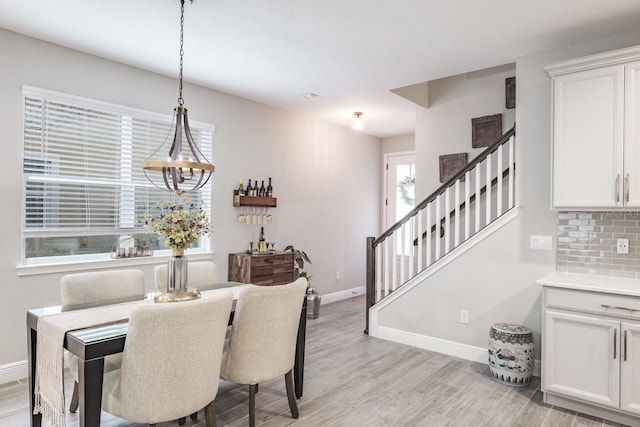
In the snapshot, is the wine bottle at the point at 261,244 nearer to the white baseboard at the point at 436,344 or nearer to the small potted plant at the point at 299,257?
the small potted plant at the point at 299,257

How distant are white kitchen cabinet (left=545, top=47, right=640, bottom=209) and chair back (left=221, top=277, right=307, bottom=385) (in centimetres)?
220

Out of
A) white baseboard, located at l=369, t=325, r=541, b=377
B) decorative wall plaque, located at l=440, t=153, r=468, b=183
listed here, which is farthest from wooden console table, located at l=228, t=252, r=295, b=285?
decorative wall plaque, located at l=440, t=153, r=468, b=183

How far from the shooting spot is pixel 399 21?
9.23 ft

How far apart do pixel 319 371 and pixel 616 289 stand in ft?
7.46

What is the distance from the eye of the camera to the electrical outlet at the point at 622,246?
2922 mm

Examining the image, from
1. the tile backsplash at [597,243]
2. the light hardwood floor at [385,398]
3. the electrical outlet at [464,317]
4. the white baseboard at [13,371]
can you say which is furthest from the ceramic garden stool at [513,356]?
the white baseboard at [13,371]

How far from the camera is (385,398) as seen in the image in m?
2.89

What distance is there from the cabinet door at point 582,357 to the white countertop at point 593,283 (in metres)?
0.20

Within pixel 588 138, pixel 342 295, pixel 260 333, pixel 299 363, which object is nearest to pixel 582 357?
pixel 588 138

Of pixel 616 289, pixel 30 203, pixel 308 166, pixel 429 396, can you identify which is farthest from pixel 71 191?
pixel 616 289

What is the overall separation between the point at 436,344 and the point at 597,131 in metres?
2.33

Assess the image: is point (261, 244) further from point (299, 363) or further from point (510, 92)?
point (510, 92)

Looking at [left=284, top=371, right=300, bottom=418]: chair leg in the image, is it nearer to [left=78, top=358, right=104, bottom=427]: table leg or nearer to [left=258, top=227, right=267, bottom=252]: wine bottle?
[left=78, top=358, right=104, bottom=427]: table leg

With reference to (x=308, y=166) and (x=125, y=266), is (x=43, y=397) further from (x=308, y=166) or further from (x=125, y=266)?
(x=308, y=166)
